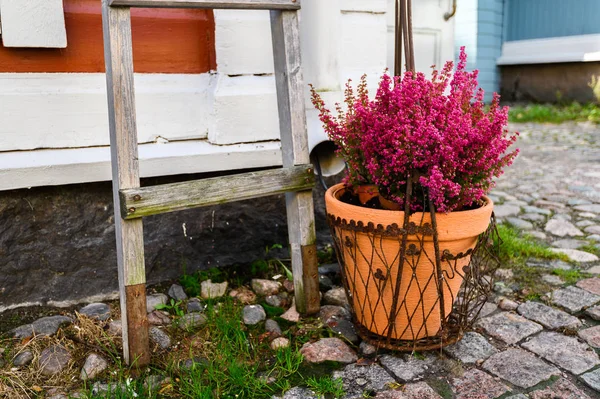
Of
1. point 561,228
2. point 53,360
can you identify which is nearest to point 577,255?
point 561,228

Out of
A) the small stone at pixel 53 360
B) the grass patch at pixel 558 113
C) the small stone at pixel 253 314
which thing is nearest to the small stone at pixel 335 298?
the small stone at pixel 253 314

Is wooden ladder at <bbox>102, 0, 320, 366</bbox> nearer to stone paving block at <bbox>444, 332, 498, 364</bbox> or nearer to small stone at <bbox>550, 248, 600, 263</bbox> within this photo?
stone paving block at <bbox>444, 332, 498, 364</bbox>

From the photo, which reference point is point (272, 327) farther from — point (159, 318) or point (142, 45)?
point (142, 45)

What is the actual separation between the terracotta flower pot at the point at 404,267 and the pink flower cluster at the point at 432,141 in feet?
0.27

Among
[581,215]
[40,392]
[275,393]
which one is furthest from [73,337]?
[581,215]

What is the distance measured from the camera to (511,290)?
9.26ft

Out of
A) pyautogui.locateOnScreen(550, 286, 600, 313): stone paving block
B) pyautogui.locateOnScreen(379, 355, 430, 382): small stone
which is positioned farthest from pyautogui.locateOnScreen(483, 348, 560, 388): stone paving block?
pyautogui.locateOnScreen(550, 286, 600, 313): stone paving block

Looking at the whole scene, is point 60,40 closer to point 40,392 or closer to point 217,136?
point 217,136

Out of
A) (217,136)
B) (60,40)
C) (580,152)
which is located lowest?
(580,152)

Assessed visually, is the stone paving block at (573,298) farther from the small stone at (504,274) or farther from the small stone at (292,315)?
the small stone at (292,315)

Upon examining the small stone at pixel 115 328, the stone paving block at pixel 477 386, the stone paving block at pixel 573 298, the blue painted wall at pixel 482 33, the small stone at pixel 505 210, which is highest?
the blue painted wall at pixel 482 33

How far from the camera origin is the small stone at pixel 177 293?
8.95ft

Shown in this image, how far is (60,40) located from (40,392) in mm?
1493

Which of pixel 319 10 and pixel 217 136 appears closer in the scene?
pixel 217 136
